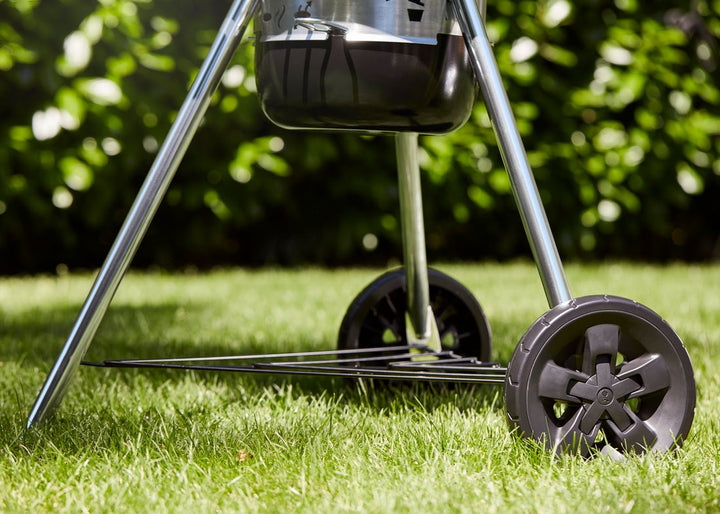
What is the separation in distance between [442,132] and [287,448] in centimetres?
57

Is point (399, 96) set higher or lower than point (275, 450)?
higher

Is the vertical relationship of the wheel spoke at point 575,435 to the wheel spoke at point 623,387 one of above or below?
below

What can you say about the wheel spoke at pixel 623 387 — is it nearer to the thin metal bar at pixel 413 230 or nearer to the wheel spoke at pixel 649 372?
the wheel spoke at pixel 649 372

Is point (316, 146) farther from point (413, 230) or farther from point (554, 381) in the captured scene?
point (554, 381)

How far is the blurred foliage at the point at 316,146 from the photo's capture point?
3.68 m

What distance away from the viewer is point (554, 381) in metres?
1.27

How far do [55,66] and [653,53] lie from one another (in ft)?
9.37

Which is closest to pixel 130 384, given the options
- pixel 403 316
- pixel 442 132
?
pixel 403 316

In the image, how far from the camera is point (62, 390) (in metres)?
1.38

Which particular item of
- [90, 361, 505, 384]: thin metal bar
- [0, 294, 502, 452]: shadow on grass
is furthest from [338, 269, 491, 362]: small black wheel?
[90, 361, 505, 384]: thin metal bar

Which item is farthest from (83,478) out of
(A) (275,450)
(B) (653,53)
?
(B) (653,53)

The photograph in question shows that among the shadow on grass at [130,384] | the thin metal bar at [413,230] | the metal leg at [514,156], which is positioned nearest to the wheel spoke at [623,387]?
the metal leg at [514,156]

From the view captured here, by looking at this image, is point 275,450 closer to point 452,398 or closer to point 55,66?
point 452,398

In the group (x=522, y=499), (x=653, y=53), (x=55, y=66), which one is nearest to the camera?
(x=522, y=499)
